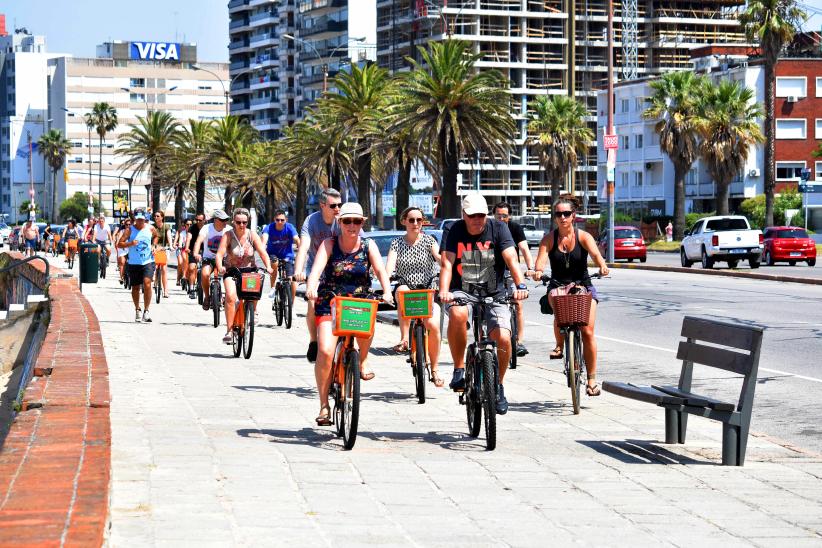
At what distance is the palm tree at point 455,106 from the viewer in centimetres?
4850

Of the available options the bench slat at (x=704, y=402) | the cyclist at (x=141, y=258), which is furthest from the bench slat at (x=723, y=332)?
the cyclist at (x=141, y=258)

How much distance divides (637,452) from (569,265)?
10.1 feet

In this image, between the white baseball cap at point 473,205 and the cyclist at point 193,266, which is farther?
the cyclist at point 193,266

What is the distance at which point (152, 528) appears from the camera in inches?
264

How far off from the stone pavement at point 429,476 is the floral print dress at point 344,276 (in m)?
0.99

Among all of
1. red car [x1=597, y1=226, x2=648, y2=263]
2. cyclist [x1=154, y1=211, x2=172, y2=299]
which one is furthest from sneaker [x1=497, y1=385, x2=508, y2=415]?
red car [x1=597, y1=226, x2=648, y2=263]

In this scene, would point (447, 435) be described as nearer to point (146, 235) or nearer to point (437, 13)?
point (146, 235)

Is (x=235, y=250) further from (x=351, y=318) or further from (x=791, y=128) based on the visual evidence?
(x=791, y=128)

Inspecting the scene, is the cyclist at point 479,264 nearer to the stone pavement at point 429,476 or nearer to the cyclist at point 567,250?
the stone pavement at point 429,476

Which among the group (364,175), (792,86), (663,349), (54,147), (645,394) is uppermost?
(54,147)

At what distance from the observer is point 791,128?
91438 millimetres

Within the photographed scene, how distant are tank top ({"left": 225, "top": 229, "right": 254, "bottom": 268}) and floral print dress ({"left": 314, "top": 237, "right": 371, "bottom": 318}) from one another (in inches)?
285

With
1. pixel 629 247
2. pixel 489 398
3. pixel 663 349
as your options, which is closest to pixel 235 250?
pixel 663 349

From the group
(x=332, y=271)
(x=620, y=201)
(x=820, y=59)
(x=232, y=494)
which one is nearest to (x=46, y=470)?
(x=232, y=494)
